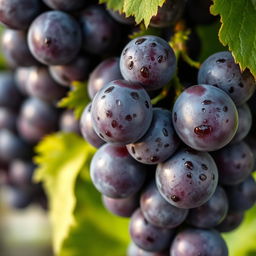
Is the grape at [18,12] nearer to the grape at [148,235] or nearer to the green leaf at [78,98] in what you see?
the green leaf at [78,98]

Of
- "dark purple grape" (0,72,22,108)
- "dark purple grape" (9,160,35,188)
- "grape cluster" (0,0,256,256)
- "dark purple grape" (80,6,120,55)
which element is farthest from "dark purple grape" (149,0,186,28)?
"dark purple grape" (9,160,35,188)

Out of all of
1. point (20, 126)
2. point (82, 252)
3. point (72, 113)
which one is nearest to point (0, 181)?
point (20, 126)

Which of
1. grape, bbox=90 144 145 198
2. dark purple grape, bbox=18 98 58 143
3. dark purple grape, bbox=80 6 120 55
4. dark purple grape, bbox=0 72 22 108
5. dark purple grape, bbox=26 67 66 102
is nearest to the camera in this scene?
grape, bbox=90 144 145 198

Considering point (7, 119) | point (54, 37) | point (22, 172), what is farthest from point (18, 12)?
point (22, 172)

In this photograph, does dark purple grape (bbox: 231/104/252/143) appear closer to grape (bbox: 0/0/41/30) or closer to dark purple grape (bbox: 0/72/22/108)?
grape (bbox: 0/0/41/30)

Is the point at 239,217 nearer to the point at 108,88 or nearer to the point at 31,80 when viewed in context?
the point at 108,88
